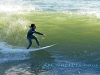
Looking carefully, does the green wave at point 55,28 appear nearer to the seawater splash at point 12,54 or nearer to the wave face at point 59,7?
the seawater splash at point 12,54

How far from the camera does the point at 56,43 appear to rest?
879 inches

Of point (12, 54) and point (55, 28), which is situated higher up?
point (55, 28)

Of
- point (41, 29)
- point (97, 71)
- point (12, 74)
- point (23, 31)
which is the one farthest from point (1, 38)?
point (97, 71)

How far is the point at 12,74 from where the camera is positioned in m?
16.2

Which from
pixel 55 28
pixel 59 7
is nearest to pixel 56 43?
pixel 55 28

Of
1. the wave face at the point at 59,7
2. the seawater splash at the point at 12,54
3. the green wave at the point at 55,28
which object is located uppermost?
the wave face at the point at 59,7

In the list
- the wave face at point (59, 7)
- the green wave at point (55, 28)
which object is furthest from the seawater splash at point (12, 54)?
the wave face at point (59, 7)

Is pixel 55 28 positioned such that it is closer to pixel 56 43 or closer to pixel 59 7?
pixel 56 43

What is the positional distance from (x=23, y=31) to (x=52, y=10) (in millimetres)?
13743

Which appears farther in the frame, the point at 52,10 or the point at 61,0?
the point at 61,0

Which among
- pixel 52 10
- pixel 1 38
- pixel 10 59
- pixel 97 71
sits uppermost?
pixel 52 10

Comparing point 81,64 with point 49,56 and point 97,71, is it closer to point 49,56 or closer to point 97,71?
point 97,71

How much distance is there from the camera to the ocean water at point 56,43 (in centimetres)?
1700

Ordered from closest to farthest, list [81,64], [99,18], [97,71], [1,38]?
[97,71] → [81,64] → [1,38] → [99,18]
